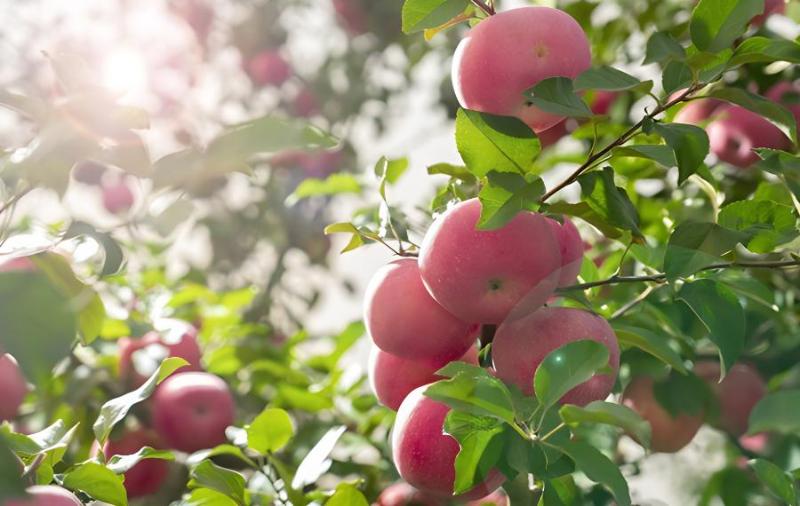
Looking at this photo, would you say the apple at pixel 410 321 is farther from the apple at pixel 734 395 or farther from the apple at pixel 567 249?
the apple at pixel 734 395

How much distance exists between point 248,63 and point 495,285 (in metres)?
2.84

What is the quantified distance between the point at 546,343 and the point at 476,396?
0.16 metres

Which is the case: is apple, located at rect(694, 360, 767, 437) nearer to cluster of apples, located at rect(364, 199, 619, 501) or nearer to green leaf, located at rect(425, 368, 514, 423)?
cluster of apples, located at rect(364, 199, 619, 501)

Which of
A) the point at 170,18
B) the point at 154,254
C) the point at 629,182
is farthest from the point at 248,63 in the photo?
the point at 629,182

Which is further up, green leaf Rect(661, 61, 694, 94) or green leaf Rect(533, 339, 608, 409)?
green leaf Rect(661, 61, 694, 94)

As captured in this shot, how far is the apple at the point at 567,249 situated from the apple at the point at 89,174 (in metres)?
2.27

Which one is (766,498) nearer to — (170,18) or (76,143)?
(76,143)

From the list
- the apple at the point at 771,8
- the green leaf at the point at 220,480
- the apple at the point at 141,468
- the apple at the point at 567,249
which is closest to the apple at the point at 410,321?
the apple at the point at 567,249

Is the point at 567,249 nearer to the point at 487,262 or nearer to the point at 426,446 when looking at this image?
the point at 487,262

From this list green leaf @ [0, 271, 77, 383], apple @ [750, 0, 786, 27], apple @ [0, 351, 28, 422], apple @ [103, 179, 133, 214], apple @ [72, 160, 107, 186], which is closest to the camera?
green leaf @ [0, 271, 77, 383]

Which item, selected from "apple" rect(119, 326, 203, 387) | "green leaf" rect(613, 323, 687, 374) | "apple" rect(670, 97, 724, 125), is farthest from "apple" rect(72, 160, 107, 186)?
"green leaf" rect(613, 323, 687, 374)

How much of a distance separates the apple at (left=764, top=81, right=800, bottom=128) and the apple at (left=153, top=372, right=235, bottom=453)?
1070 millimetres

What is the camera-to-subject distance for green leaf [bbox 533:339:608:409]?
2.59 ft

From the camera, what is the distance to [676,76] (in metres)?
0.86
